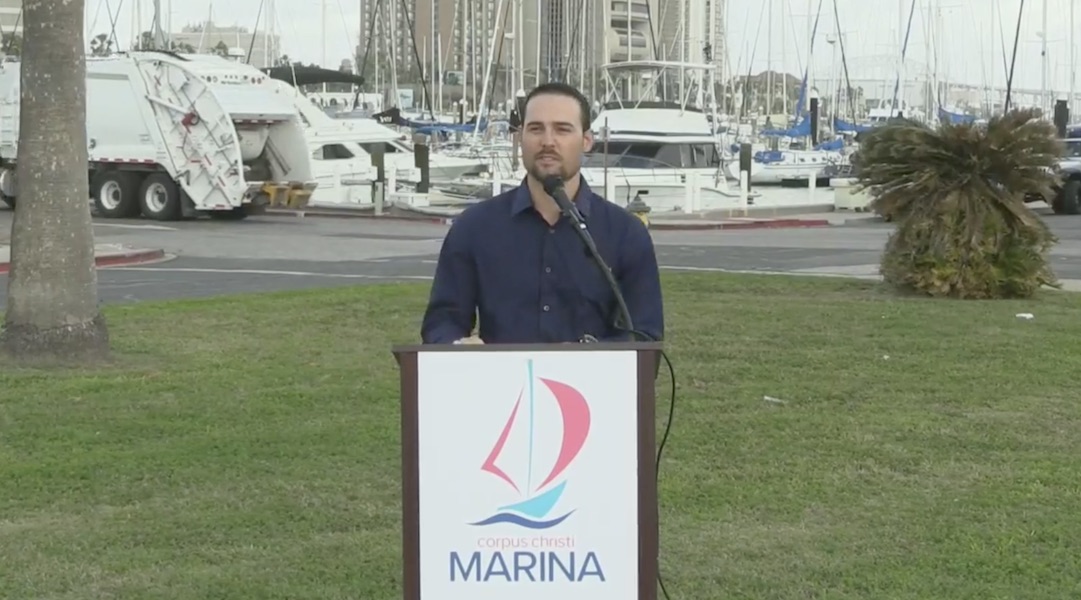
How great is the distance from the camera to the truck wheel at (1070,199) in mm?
33875

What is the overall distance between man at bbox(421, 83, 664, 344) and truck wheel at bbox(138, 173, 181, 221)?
1058 inches

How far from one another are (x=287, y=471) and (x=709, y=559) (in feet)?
7.59

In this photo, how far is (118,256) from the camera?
70.4 ft

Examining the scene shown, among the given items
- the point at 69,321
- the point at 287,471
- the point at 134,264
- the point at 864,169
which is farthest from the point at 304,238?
the point at 287,471

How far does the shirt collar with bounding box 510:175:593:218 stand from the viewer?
4.19 m

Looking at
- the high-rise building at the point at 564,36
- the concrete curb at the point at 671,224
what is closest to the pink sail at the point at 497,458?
the concrete curb at the point at 671,224

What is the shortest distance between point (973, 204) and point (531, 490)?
36.7ft

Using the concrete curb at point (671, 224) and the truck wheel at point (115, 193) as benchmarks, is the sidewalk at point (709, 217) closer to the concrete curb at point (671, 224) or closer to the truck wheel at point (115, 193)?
the concrete curb at point (671, 224)

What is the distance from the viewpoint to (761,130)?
235 ft

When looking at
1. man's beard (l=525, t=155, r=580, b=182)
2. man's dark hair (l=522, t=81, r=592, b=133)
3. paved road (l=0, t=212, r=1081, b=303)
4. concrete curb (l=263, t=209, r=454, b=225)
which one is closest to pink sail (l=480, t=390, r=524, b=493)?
man's beard (l=525, t=155, r=580, b=182)

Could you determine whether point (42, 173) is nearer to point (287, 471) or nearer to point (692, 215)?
point (287, 471)

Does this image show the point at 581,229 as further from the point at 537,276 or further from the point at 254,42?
the point at 254,42

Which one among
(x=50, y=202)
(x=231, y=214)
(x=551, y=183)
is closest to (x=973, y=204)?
(x=50, y=202)

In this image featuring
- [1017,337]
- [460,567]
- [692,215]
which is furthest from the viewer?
[692,215]
